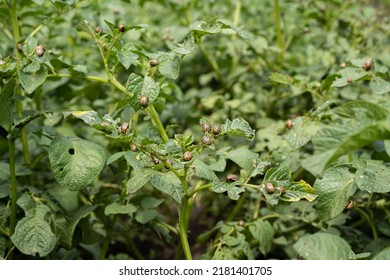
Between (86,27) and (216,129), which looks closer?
(216,129)

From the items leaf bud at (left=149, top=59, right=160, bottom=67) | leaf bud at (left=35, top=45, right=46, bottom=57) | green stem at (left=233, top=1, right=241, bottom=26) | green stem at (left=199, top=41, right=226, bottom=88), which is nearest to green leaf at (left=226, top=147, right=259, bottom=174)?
leaf bud at (left=149, top=59, right=160, bottom=67)

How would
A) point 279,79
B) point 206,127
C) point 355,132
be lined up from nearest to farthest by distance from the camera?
point 355,132
point 206,127
point 279,79

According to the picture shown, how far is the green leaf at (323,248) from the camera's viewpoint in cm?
119

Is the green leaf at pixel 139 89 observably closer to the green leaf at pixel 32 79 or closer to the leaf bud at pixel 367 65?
the green leaf at pixel 32 79

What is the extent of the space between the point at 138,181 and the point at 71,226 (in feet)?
1.04

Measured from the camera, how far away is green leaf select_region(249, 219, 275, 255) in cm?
146

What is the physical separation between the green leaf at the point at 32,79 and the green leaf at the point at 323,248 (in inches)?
28.3

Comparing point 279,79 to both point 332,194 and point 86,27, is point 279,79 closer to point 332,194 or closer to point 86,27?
point 332,194

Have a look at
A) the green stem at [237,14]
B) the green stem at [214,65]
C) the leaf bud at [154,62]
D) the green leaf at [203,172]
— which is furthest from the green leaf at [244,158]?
the green stem at [237,14]

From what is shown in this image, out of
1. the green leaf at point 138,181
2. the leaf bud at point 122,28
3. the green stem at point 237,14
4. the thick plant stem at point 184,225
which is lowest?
the green stem at point 237,14

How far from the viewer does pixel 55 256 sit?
1.52 meters

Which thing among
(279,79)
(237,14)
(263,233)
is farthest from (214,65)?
(263,233)

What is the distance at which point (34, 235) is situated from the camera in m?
1.33

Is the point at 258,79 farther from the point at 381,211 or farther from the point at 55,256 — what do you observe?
the point at 55,256
